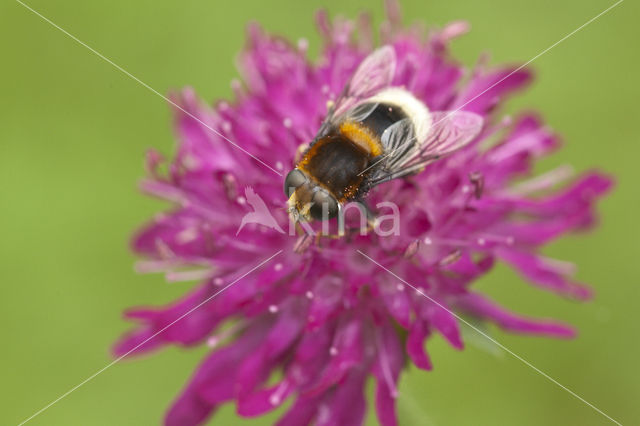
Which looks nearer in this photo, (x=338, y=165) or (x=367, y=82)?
(x=338, y=165)

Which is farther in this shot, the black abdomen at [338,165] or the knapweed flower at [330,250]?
the knapweed flower at [330,250]

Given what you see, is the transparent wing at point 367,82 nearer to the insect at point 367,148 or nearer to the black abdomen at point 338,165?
the insect at point 367,148

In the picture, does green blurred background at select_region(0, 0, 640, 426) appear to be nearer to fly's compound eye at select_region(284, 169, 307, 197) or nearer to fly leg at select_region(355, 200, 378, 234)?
fly leg at select_region(355, 200, 378, 234)

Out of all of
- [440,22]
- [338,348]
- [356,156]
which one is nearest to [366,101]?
[356,156]

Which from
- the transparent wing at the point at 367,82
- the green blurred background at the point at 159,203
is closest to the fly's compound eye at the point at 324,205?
the transparent wing at the point at 367,82

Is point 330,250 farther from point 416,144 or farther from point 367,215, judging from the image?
point 416,144

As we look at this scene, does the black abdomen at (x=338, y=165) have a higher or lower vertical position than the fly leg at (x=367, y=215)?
higher

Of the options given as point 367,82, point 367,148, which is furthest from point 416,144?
point 367,82
